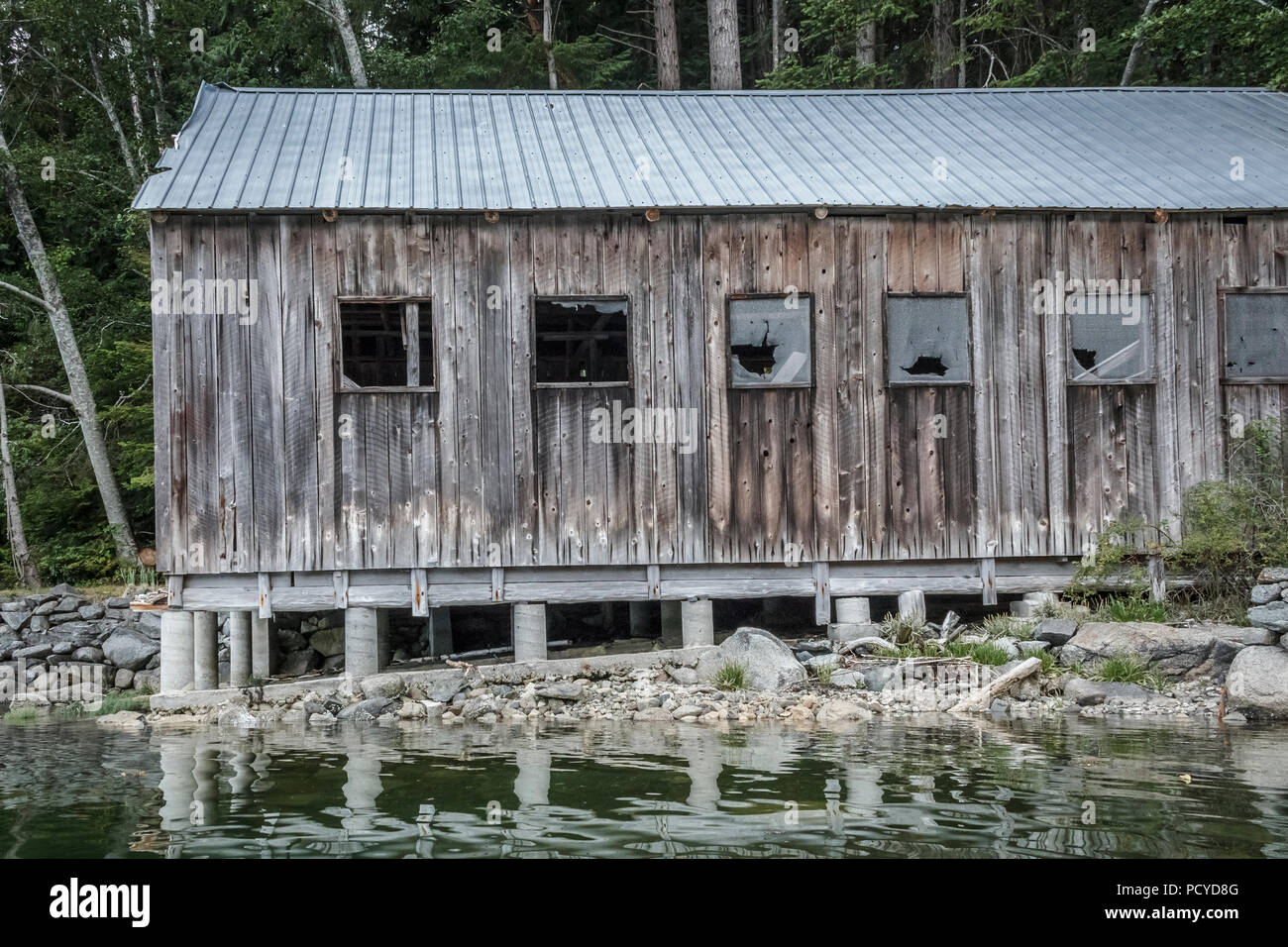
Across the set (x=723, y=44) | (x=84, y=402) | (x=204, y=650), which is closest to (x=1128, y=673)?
(x=204, y=650)

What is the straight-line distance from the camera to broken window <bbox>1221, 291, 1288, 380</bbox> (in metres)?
13.1

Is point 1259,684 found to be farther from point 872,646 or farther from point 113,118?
point 113,118

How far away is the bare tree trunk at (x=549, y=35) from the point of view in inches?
929

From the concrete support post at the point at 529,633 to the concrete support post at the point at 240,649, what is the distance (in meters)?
3.37

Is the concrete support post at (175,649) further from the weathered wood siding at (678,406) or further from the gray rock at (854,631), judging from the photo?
the gray rock at (854,631)

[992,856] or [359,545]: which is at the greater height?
[359,545]

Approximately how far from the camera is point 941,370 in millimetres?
12938

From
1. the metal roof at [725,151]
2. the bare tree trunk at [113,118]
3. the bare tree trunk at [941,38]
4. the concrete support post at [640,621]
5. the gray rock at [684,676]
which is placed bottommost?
the gray rock at [684,676]

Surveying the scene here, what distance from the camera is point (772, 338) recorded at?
12773 millimetres

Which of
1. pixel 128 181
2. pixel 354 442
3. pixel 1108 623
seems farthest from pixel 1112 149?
pixel 128 181

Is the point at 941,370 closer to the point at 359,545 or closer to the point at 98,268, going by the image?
the point at 359,545

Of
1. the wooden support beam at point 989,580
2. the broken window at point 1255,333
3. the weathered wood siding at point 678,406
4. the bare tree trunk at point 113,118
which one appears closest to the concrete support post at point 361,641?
the weathered wood siding at point 678,406

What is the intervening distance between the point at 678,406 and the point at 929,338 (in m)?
3.00
